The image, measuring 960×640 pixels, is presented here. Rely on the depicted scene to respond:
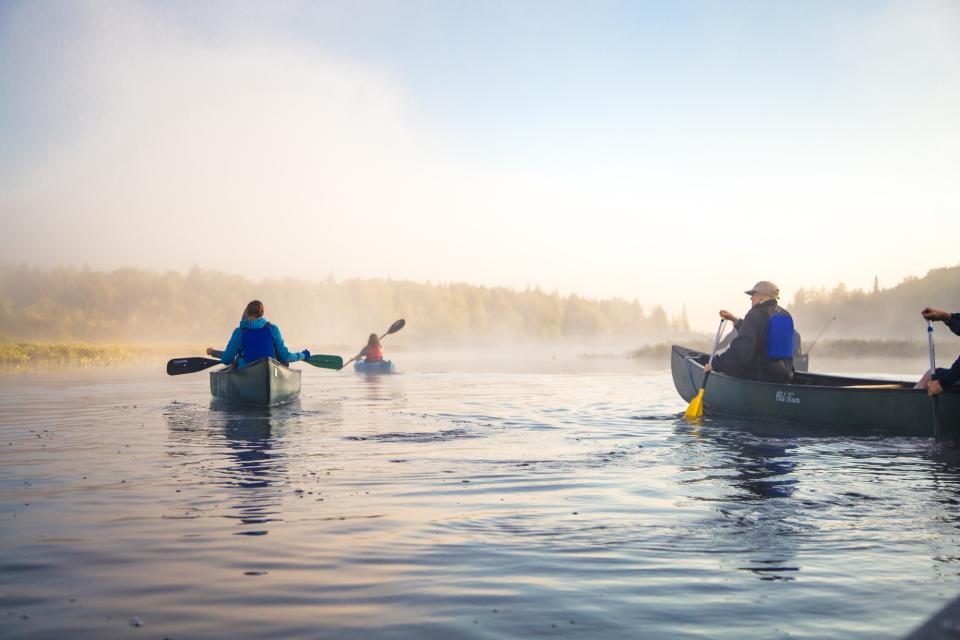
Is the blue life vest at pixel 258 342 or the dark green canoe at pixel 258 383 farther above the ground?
the blue life vest at pixel 258 342

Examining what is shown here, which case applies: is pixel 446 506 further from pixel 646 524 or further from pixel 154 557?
pixel 154 557

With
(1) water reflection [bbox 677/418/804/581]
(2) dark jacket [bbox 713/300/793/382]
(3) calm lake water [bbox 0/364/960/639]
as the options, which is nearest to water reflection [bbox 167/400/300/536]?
(3) calm lake water [bbox 0/364/960/639]

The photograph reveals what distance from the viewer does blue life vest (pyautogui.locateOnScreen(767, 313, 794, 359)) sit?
1397cm

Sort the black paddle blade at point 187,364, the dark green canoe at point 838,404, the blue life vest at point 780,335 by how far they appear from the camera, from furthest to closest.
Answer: the black paddle blade at point 187,364, the blue life vest at point 780,335, the dark green canoe at point 838,404

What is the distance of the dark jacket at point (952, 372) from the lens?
1041 centimetres

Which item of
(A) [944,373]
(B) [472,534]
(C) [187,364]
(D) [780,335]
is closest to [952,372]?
(A) [944,373]

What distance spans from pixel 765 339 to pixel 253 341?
9471 mm

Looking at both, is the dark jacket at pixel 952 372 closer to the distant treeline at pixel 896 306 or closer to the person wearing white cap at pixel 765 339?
the person wearing white cap at pixel 765 339

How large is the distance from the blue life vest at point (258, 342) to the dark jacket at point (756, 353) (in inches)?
330

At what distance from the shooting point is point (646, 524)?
6285 mm

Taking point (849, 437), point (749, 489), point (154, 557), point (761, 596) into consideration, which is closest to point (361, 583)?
point (154, 557)

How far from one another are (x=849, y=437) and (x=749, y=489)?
16.2ft

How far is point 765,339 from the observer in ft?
46.6

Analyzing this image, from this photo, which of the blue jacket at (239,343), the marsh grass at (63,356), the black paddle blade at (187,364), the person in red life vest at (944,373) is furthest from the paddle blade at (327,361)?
the marsh grass at (63,356)
